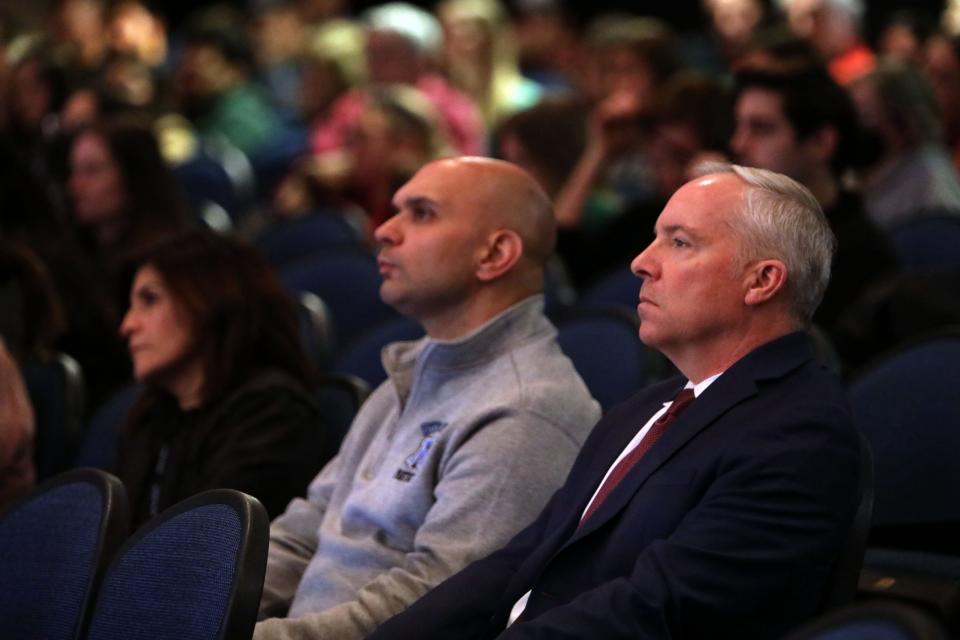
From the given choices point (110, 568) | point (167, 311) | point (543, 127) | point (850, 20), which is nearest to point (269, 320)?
point (167, 311)

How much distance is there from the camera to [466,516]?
238 centimetres

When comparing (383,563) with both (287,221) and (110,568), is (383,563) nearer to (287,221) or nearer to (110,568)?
(110,568)

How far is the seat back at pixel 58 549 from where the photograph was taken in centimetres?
222

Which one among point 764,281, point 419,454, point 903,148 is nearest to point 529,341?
point 419,454

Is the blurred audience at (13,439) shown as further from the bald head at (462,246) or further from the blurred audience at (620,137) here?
the blurred audience at (620,137)

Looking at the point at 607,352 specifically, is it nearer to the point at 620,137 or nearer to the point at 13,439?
the point at 13,439

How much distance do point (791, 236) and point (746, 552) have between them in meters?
0.49

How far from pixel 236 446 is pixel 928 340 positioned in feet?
4.34

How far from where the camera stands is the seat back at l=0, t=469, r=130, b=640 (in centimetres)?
222

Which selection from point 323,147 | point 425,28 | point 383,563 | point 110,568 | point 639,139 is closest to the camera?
point 110,568

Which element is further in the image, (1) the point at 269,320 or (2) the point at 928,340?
(1) the point at 269,320

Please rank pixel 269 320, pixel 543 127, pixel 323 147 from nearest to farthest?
pixel 269 320, pixel 543 127, pixel 323 147

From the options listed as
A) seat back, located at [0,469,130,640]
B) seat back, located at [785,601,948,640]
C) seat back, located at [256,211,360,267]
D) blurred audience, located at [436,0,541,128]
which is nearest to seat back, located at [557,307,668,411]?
seat back, located at [0,469,130,640]

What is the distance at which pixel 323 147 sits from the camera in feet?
23.1
